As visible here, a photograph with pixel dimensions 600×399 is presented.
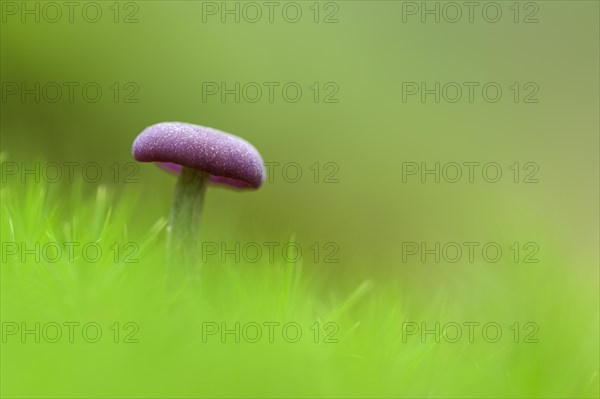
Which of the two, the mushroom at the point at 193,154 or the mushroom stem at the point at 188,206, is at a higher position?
the mushroom at the point at 193,154

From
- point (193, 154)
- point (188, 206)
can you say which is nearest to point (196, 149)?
point (193, 154)

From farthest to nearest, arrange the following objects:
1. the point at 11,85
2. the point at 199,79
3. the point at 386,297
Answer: the point at 199,79, the point at 11,85, the point at 386,297

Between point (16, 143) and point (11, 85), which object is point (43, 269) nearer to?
point (16, 143)

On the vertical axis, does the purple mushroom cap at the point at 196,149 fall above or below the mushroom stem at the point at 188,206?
above

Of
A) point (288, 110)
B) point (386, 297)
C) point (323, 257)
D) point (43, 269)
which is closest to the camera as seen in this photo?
point (43, 269)

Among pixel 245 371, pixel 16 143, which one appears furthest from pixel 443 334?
pixel 16 143

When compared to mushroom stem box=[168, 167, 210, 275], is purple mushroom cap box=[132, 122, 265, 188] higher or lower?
higher

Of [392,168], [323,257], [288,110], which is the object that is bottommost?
[323,257]

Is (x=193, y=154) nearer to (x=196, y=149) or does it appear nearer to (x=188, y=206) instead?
(x=196, y=149)
